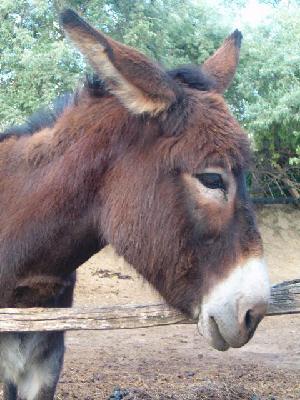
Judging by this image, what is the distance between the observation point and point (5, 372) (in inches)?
132

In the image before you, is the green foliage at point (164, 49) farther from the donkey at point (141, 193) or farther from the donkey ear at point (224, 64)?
the donkey at point (141, 193)

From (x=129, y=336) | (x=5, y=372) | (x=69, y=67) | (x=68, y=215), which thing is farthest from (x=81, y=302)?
(x=68, y=215)

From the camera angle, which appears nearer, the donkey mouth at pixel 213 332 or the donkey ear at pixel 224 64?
the donkey mouth at pixel 213 332

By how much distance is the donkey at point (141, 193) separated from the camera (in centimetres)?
238

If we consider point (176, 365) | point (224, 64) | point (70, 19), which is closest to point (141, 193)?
point (70, 19)

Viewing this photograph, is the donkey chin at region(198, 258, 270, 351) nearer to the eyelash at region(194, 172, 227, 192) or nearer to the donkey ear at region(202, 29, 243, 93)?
the eyelash at region(194, 172, 227, 192)

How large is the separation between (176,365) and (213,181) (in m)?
4.38

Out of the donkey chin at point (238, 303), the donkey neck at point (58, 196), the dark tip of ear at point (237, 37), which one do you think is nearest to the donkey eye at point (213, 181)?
the donkey chin at point (238, 303)

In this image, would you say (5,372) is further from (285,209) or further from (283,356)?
(285,209)

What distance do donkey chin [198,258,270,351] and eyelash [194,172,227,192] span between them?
13.5 inches

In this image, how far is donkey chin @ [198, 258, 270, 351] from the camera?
7.47ft

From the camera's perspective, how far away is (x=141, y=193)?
8.52 feet

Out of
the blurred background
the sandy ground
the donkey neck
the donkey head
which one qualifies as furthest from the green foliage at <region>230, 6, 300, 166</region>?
the donkey head

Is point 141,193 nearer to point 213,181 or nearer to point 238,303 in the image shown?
point 213,181
